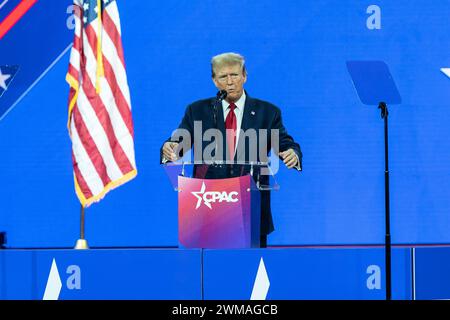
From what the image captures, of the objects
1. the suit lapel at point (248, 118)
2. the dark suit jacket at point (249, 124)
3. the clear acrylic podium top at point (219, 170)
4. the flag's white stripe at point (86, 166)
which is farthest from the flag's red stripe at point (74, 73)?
the suit lapel at point (248, 118)

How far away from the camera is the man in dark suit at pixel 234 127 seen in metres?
5.09

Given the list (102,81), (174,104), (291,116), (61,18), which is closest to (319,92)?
(291,116)

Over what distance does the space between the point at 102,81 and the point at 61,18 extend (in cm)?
92

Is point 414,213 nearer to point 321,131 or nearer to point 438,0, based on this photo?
point 321,131

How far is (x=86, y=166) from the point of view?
5.18 meters

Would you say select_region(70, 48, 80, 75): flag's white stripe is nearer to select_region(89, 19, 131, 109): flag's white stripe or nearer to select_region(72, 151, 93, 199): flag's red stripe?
select_region(89, 19, 131, 109): flag's white stripe

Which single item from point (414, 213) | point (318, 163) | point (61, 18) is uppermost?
point (61, 18)

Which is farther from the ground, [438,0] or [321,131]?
[438,0]

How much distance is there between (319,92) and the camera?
228 inches

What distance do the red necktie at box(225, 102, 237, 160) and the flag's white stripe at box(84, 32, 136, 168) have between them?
0.69m

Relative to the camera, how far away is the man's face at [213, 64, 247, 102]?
5.27 metres

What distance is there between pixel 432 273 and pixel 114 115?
2.40m

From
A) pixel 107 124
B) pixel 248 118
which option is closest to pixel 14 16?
pixel 107 124

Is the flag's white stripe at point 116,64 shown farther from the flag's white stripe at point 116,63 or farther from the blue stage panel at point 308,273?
the blue stage panel at point 308,273
